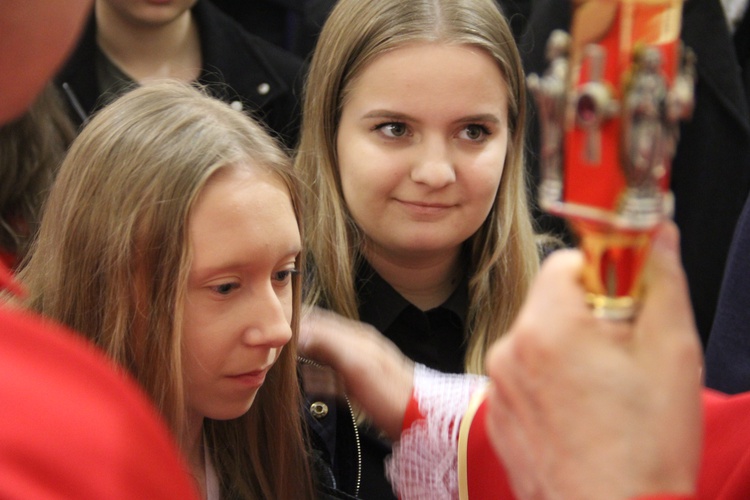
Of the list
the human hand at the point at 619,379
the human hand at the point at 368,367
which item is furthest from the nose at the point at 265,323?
the human hand at the point at 619,379

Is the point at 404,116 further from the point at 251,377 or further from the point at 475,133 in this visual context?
the point at 251,377

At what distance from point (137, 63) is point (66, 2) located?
1.66 metres

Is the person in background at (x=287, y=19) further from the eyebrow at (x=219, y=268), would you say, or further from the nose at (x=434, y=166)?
the eyebrow at (x=219, y=268)

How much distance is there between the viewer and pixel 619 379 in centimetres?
76

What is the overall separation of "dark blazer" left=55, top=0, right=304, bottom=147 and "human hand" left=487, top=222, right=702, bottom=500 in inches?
64.8

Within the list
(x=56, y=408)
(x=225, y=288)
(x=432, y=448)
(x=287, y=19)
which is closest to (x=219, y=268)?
(x=225, y=288)

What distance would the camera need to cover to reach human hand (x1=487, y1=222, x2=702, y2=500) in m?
0.75

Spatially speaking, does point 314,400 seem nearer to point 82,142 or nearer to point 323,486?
point 323,486

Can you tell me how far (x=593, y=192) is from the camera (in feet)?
2.41

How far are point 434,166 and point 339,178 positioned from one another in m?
0.22

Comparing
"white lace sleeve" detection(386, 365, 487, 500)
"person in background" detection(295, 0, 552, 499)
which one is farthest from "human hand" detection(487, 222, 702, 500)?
"person in background" detection(295, 0, 552, 499)

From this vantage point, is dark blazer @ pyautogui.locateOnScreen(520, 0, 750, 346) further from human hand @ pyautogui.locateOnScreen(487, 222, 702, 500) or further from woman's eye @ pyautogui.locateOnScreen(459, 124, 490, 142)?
human hand @ pyautogui.locateOnScreen(487, 222, 702, 500)

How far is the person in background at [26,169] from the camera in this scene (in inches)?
77.7

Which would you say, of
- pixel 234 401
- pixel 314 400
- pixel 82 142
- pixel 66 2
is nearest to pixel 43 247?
pixel 82 142
